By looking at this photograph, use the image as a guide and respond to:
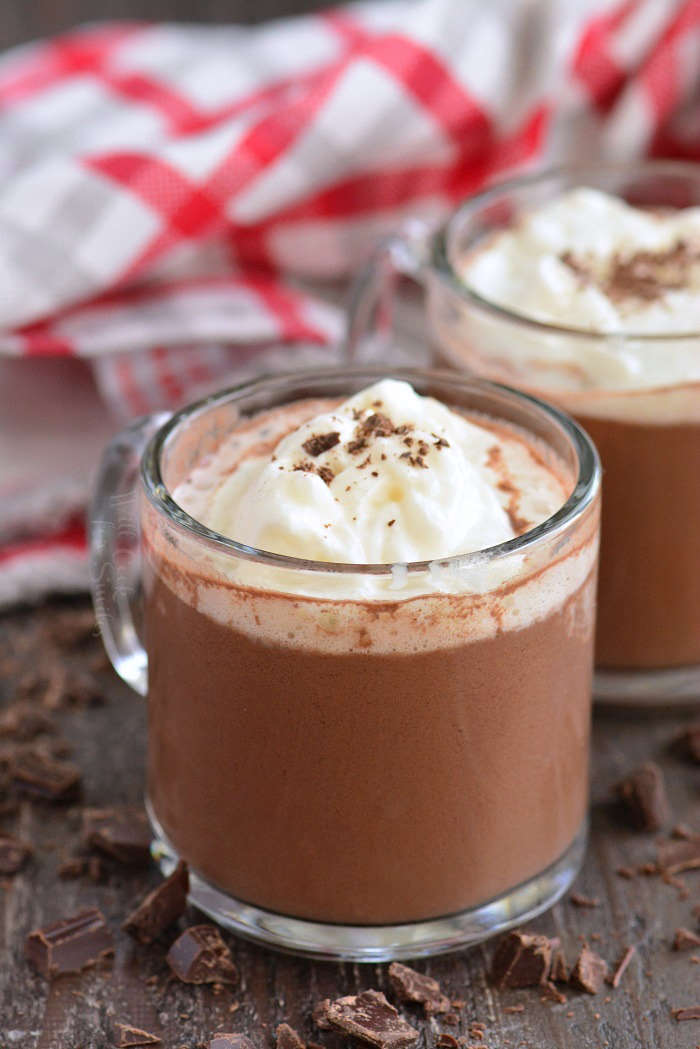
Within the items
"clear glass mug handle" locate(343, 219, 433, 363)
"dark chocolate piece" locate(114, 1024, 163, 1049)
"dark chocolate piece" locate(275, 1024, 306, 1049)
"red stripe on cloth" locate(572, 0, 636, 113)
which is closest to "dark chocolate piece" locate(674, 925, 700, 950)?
"dark chocolate piece" locate(275, 1024, 306, 1049)

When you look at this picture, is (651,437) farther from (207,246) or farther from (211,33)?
(211,33)

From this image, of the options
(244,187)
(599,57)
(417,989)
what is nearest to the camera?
(417,989)

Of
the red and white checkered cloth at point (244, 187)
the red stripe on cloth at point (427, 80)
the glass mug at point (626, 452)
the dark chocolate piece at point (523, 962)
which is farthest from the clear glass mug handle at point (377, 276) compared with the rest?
the dark chocolate piece at point (523, 962)

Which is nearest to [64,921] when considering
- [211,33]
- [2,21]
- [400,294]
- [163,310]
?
[163,310]

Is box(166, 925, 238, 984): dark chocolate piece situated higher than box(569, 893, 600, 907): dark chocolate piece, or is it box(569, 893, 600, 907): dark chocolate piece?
box(166, 925, 238, 984): dark chocolate piece

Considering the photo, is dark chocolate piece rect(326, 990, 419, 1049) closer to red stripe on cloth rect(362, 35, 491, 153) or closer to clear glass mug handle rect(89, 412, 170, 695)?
clear glass mug handle rect(89, 412, 170, 695)

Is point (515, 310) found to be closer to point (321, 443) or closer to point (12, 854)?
point (321, 443)

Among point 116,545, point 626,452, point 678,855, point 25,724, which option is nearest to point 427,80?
point 626,452
